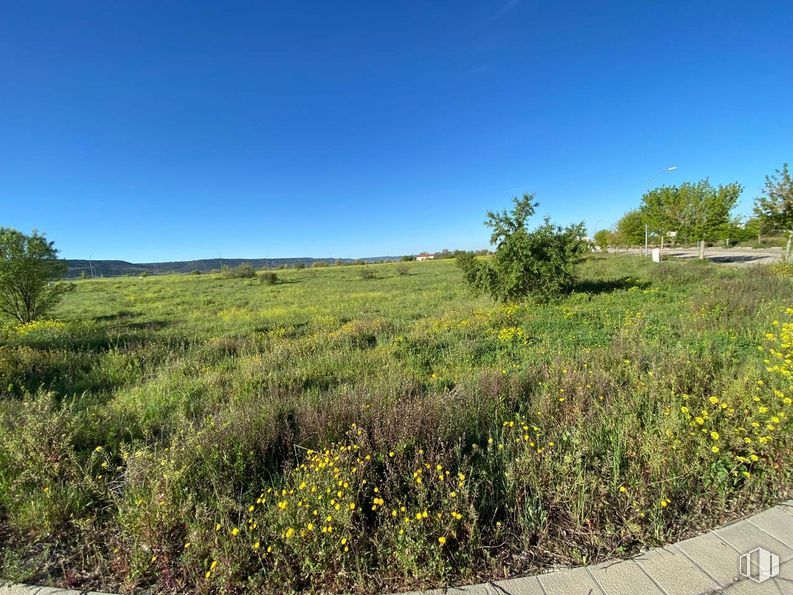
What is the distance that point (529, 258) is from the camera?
12.1 metres

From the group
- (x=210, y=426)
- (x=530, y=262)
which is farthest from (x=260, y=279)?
(x=210, y=426)

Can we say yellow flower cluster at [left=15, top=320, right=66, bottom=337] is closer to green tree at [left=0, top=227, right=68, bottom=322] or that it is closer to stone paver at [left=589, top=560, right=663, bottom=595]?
green tree at [left=0, top=227, right=68, bottom=322]

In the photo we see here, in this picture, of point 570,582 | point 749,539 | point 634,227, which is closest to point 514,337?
point 749,539

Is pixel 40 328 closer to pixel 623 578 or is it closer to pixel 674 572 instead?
pixel 623 578

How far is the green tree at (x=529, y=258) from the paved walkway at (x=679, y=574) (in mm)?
10662

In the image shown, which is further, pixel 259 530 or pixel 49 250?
pixel 49 250

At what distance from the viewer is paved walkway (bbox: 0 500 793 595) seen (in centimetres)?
167

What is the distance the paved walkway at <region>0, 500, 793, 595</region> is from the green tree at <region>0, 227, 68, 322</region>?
56.2 ft

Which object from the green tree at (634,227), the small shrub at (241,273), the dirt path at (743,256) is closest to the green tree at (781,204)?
the dirt path at (743,256)

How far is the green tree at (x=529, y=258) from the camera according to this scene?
12.1 meters

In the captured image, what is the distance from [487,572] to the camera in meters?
1.82

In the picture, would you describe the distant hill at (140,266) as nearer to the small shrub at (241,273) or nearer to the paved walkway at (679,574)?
the small shrub at (241,273)

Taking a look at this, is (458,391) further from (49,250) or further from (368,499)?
(49,250)

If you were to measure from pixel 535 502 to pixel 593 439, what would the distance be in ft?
2.99
